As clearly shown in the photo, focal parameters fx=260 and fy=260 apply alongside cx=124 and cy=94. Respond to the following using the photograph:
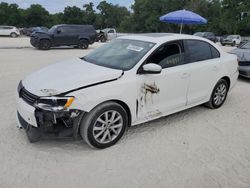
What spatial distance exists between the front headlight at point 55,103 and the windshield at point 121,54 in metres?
0.98

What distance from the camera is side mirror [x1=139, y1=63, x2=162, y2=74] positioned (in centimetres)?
372

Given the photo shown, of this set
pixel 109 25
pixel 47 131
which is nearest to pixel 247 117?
pixel 47 131

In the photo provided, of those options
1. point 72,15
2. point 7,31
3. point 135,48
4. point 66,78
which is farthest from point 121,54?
point 72,15

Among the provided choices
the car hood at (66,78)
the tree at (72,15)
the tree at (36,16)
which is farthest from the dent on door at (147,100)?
the tree at (72,15)

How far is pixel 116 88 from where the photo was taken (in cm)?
354

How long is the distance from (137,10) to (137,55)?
224ft

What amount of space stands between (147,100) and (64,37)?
14.7 m

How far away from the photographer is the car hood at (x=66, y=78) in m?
3.32

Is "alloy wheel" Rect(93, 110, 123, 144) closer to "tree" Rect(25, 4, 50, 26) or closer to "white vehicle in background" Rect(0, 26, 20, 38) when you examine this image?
"white vehicle in background" Rect(0, 26, 20, 38)

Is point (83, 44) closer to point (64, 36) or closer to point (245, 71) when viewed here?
point (64, 36)

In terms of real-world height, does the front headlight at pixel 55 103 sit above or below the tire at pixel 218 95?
above

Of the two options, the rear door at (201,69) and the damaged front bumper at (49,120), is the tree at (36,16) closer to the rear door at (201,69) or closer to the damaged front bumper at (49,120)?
the rear door at (201,69)

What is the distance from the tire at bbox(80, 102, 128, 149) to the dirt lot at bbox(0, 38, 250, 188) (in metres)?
0.14

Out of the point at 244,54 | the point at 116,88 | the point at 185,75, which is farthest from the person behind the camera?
the point at 244,54
